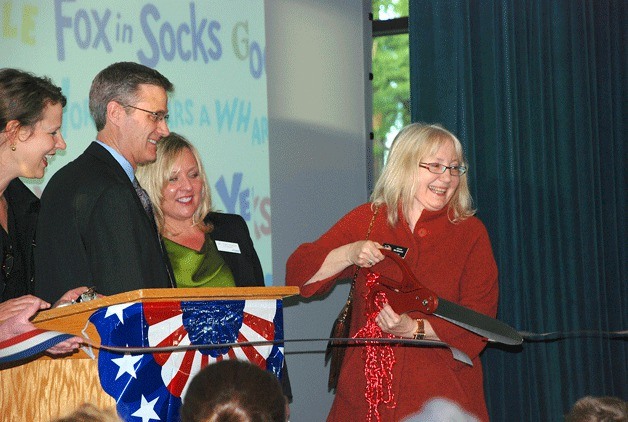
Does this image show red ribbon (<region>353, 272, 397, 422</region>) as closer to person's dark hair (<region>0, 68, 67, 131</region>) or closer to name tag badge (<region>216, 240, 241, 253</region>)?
name tag badge (<region>216, 240, 241, 253</region>)

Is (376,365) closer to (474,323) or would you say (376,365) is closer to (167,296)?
(474,323)

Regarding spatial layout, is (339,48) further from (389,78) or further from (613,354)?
(613,354)

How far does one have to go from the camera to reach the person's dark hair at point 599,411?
6.93ft


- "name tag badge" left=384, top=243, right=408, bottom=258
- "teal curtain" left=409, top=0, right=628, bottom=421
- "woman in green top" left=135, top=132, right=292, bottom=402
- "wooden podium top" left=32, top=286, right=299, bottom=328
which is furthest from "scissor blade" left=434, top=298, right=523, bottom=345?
"teal curtain" left=409, top=0, right=628, bottom=421

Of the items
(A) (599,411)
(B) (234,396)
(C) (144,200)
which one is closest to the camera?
(B) (234,396)

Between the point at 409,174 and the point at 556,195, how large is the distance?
1.56 m

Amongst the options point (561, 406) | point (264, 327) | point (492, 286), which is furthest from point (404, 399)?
point (561, 406)

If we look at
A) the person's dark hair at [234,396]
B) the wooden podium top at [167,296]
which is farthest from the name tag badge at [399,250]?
the person's dark hair at [234,396]

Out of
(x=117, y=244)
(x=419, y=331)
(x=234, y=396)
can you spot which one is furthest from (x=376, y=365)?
(x=234, y=396)

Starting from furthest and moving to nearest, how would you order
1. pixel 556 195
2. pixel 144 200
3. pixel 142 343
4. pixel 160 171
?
pixel 556 195 < pixel 160 171 < pixel 144 200 < pixel 142 343

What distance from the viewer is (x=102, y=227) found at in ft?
9.46

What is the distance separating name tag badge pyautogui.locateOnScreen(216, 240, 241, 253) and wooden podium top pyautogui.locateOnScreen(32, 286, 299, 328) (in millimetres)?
1238

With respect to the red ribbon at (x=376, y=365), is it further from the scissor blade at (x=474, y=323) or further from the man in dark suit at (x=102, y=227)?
the man in dark suit at (x=102, y=227)

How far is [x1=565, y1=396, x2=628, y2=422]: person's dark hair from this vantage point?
2.11m
